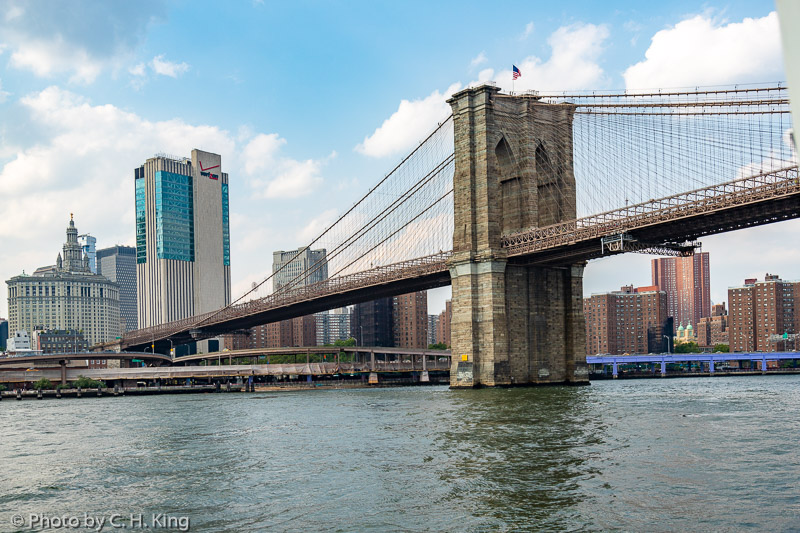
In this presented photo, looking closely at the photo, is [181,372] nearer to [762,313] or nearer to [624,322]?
[624,322]

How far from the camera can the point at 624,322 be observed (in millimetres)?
188000

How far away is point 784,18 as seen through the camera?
283cm

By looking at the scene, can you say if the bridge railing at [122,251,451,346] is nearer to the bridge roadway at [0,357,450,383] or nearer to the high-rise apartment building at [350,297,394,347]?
the bridge roadway at [0,357,450,383]

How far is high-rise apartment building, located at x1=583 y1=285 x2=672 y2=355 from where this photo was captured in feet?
607

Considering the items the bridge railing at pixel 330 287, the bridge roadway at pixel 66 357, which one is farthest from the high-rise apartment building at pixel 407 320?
the bridge roadway at pixel 66 357

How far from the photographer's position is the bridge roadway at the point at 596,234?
47138 millimetres

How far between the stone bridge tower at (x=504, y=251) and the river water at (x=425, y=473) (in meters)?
24.5

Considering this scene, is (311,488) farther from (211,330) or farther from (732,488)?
(211,330)

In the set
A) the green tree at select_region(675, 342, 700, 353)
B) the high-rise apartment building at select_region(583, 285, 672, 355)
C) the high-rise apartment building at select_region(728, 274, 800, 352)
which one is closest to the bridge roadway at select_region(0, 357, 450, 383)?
the high-rise apartment building at select_region(583, 285, 672, 355)

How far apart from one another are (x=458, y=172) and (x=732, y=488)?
50395 millimetres

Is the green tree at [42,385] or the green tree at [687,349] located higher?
the green tree at [42,385]

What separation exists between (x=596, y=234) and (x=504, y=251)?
9.11 meters

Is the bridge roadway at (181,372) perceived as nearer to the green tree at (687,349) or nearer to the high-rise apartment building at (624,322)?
the high-rise apartment building at (624,322)

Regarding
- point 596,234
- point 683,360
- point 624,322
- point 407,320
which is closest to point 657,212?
point 596,234
